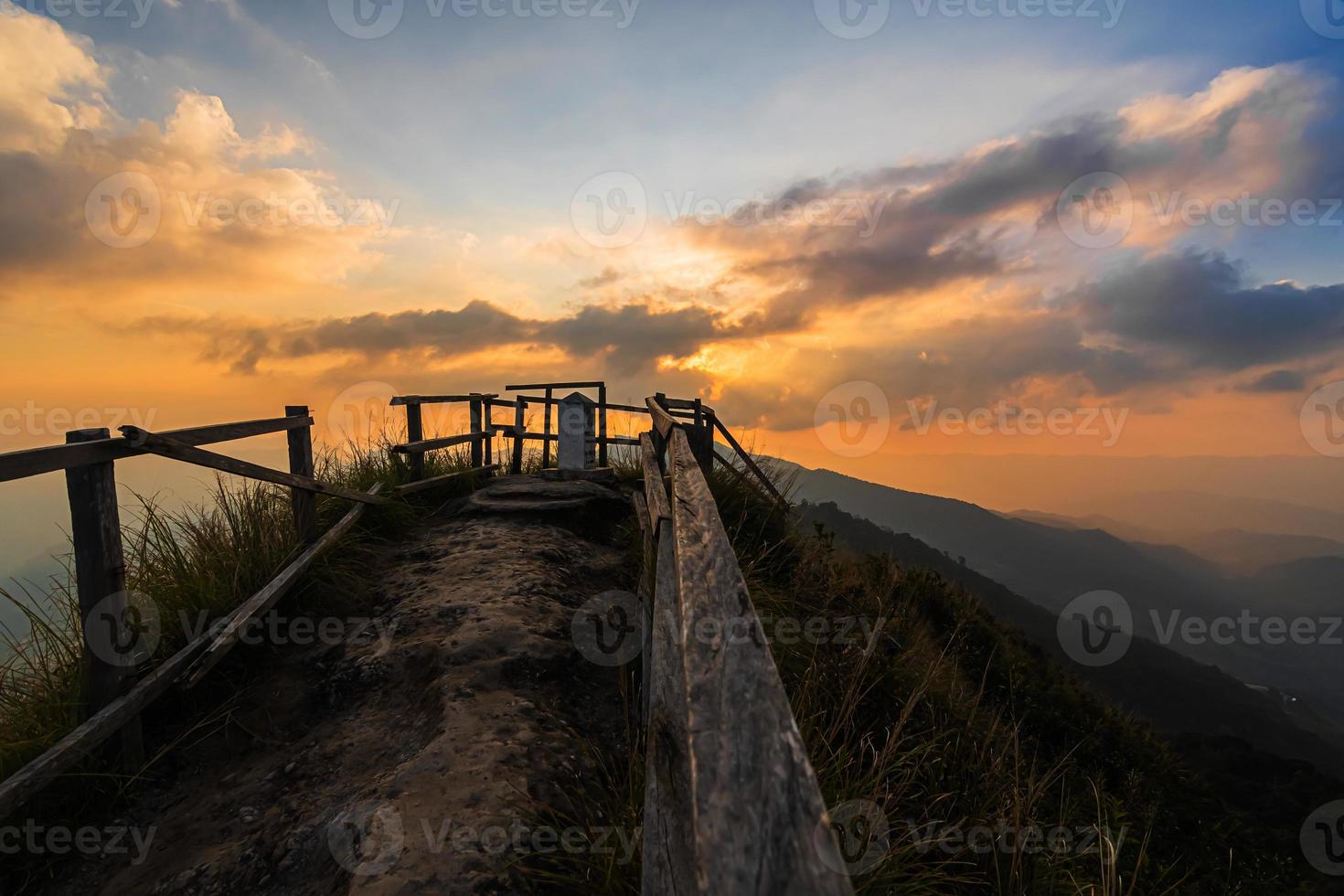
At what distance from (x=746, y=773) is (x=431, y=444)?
779cm

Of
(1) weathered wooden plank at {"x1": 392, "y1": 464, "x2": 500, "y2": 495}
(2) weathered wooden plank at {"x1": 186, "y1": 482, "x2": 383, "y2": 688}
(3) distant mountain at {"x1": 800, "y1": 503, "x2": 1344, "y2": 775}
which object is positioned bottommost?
(3) distant mountain at {"x1": 800, "y1": 503, "x2": 1344, "y2": 775}

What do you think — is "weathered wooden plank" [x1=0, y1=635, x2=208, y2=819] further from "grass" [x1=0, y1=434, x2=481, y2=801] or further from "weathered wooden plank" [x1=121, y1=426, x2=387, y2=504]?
"weathered wooden plank" [x1=121, y1=426, x2=387, y2=504]

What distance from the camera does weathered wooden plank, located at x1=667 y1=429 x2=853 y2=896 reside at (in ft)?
2.61

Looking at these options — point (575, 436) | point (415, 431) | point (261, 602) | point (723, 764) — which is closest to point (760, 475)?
point (575, 436)

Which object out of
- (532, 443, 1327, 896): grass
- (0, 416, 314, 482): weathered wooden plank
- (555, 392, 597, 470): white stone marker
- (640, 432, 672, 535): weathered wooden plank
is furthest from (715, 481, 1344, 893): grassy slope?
(0, 416, 314, 482): weathered wooden plank

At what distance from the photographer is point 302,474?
5027 mm

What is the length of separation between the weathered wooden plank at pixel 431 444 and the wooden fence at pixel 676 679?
190cm

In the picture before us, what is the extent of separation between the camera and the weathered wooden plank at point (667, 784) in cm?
134

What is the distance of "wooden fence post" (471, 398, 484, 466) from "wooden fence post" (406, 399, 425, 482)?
1716 mm

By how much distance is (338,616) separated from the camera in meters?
4.55

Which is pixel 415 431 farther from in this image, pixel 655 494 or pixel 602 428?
pixel 655 494

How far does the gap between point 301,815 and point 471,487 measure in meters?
6.03

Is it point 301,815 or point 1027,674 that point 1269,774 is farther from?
point 301,815

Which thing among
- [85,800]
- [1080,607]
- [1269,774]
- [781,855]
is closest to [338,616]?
[85,800]
